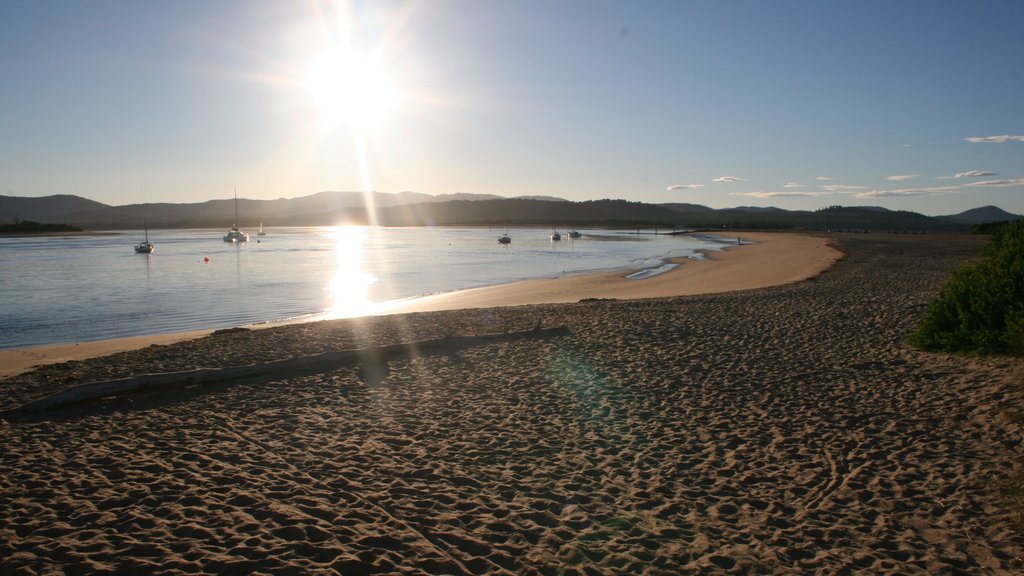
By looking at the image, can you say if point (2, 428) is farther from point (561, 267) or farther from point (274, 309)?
point (561, 267)

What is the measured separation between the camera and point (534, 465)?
6.01 meters

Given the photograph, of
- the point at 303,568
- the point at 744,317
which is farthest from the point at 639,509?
the point at 744,317

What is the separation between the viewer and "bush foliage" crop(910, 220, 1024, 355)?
888 cm

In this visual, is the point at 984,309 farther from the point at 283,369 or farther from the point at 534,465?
the point at 283,369

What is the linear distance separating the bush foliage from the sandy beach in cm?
37

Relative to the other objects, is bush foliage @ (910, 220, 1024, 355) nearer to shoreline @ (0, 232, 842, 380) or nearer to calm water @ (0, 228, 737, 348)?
shoreline @ (0, 232, 842, 380)

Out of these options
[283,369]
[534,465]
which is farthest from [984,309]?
[283,369]

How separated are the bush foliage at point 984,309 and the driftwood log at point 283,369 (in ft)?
21.0

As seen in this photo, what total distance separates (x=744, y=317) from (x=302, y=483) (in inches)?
438

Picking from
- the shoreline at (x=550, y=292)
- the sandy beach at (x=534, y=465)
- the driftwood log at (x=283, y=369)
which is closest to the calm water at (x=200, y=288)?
the shoreline at (x=550, y=292)

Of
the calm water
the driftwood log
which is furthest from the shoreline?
the driftwood log

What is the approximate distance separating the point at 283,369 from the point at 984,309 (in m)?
10.7

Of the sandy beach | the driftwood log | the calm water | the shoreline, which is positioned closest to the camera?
the sandy beach

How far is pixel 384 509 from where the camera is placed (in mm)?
5078
